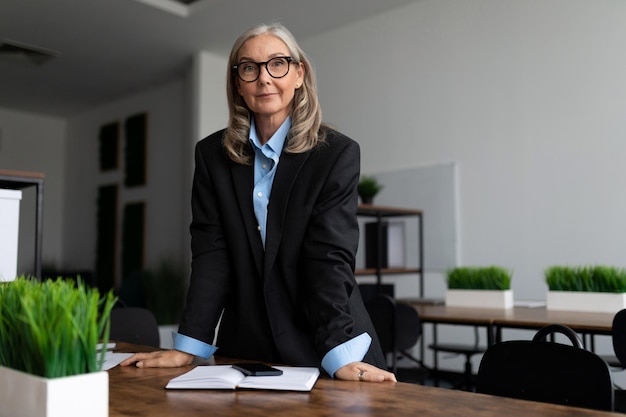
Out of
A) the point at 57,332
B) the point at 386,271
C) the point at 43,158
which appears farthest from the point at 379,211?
the point at 43,158

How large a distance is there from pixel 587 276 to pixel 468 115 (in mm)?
2037

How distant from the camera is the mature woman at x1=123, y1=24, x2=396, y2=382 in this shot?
1.44 metres

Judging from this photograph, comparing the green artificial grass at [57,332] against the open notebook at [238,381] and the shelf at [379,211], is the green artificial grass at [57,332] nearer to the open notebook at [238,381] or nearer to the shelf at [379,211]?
the open notebook at [238,381]

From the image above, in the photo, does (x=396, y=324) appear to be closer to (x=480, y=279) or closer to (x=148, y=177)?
(x=480, y=279)

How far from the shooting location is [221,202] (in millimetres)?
1526

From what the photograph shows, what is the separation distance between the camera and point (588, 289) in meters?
3.35

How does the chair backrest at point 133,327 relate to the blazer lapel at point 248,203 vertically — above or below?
below

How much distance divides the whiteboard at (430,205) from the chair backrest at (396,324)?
1.52m

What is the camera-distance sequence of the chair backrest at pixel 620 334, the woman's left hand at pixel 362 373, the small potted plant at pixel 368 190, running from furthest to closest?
1. the small potted plant at pixel 368 190
2. the chair backrest at pixel 620 334
3. the woman's left hand at pixel 362 373

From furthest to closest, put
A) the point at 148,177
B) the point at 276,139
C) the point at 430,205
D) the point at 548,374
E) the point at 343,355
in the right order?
1. the point at 148,177
2. the point at 430,205
3. the point at 276,139
4. the point at 548,374
5. the point at 343,355

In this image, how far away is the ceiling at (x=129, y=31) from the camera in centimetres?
562

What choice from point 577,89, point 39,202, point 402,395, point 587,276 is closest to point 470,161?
point 577,89

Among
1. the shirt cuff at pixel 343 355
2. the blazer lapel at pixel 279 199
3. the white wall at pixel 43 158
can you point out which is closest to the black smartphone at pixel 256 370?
the shirt cuff at pixel 343 355

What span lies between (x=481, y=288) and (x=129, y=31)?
4.29 metres
